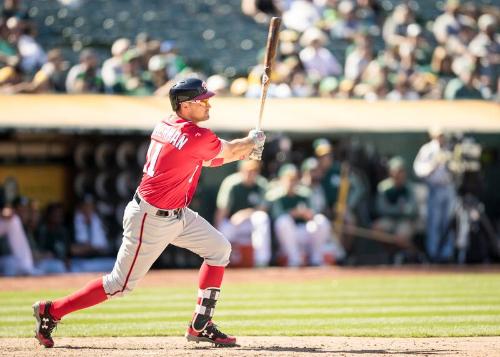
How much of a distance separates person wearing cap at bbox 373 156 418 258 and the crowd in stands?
1.46 meters

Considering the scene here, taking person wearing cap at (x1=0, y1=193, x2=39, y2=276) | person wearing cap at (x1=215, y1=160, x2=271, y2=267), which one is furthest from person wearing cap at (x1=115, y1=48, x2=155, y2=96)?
person wearing cap at (x1=0, y1=193, x2=39, y2=276)

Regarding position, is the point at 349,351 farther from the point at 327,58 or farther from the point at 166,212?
the point at 327,58

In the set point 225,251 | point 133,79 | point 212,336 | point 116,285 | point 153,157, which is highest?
point 153,157

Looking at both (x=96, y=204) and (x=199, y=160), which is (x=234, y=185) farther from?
(x=199, y=160)

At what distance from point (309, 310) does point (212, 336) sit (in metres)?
2.35

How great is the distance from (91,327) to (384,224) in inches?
309

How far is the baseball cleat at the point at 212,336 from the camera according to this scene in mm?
7441

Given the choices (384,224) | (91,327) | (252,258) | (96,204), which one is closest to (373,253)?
(384,224)

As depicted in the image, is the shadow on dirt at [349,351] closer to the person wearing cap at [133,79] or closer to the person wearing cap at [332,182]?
the person wearing cap at [332,182]

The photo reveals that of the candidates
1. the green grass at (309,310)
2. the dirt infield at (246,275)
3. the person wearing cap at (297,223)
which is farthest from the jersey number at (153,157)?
the person wearing cap at (297,223)

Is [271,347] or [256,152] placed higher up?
[256,152]

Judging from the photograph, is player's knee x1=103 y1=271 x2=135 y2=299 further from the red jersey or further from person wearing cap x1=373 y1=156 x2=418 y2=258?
person wearing cap x1=373 y1=156 x2=418 y2=258

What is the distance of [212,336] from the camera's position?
748 centimetres

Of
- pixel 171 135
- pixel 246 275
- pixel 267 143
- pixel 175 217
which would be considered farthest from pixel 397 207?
pixel 171 135
